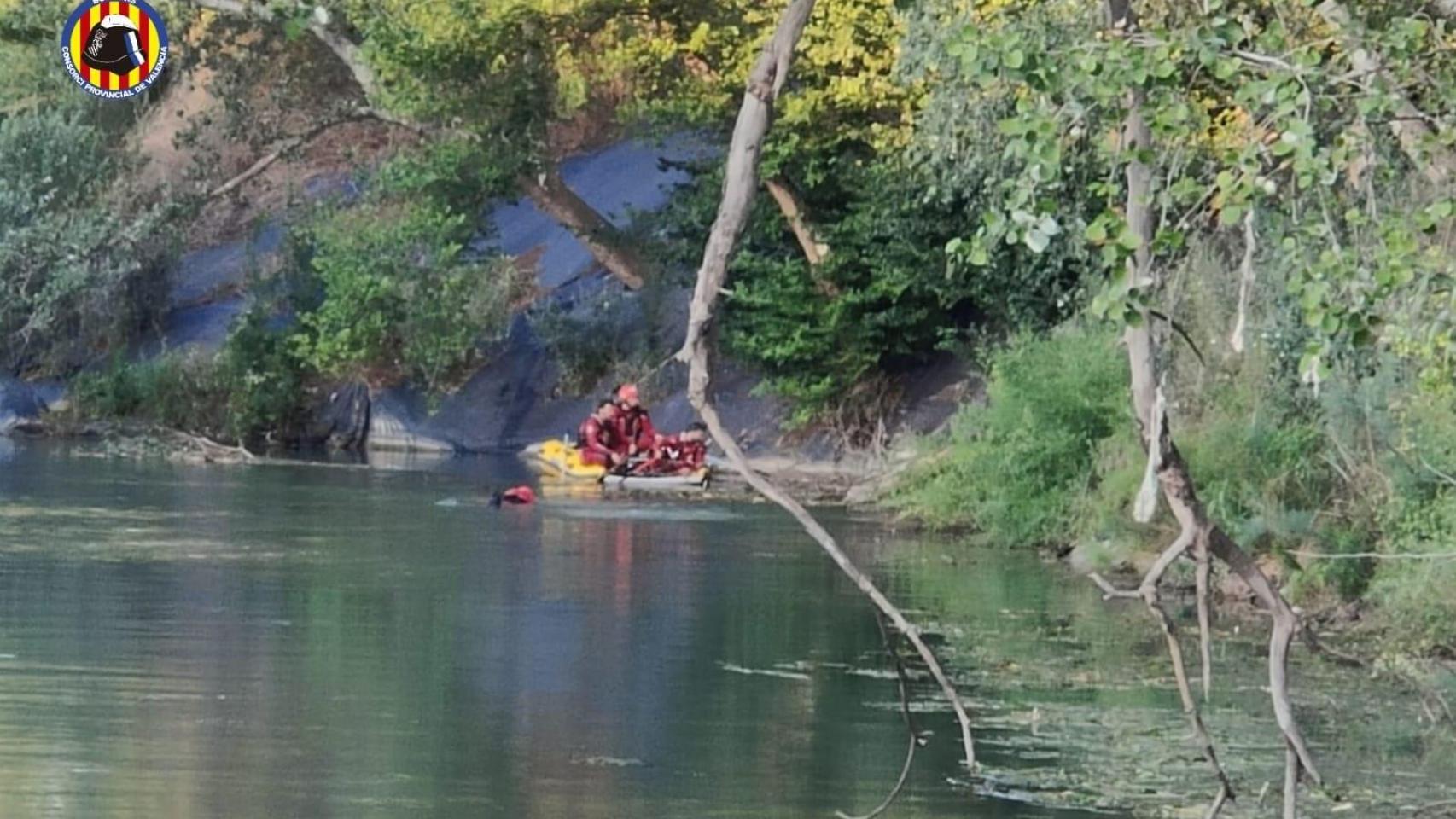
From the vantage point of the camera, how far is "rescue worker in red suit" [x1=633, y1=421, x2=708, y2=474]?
3306 centimetres

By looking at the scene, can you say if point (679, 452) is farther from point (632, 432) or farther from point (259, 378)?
point (259, 378)

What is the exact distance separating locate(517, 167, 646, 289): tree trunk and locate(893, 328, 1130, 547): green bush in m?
12.4

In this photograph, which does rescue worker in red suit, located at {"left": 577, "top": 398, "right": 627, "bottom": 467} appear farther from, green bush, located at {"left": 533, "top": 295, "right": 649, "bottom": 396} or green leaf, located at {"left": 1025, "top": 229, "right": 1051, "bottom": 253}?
green leaf, located at {"left": 1025, "top": 229, "right": 1051, "bottom": 253}

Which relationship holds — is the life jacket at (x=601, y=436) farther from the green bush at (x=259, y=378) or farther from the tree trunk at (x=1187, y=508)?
the tree trunk at (x=1187, y=508)

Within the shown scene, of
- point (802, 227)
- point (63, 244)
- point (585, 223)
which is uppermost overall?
point (585, 223)

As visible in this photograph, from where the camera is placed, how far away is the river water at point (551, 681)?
43.9 feet

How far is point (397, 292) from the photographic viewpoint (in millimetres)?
39625

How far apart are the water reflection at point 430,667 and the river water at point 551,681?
0.12ft

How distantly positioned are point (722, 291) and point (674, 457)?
26925 mm

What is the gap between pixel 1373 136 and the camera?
32.8 feet

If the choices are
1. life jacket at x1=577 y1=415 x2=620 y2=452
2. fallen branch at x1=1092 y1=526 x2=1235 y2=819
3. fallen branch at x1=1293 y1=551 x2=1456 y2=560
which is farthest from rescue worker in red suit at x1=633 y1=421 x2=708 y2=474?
fallen branch at x1=1092 y1=526 x2=1235 y2=819

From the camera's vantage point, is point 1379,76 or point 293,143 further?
point 293,143

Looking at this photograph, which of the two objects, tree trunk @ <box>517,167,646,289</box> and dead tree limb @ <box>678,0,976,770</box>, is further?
tree trunk @ <box>517,167,646,289</box>

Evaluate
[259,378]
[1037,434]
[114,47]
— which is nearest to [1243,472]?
[1037,434]
